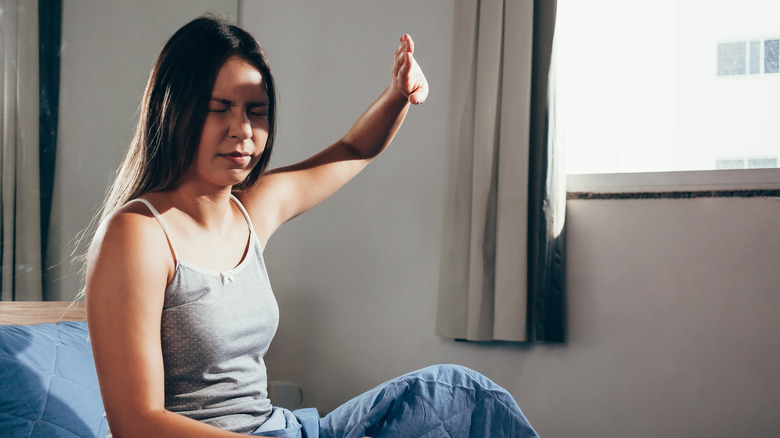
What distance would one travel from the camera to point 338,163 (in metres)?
1.27

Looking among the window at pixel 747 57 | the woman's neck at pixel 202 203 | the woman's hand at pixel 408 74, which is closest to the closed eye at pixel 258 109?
the woman's neck at pixel 202 203

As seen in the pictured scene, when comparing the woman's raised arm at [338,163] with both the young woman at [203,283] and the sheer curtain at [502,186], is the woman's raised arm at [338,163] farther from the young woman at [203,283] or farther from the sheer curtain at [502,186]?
the sheer curtain at [502,186]

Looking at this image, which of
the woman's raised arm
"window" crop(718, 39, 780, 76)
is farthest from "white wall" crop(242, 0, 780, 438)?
the woman's raised arm

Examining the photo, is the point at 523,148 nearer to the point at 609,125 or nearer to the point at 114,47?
the point at 609,125

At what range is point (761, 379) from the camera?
70.0 inches

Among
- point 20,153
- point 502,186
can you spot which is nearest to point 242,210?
point 20,153

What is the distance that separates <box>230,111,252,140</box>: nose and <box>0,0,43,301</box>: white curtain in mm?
854

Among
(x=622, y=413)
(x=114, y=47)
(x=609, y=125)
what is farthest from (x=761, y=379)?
(x=114, y=47)

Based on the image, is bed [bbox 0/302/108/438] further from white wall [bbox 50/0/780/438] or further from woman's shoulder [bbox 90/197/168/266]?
woman's shoulder [bbox 90/197/168/266]

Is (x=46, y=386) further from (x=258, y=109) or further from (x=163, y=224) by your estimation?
(x=258, y=109)

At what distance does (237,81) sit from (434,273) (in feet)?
4.66

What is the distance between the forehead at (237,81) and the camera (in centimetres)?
91

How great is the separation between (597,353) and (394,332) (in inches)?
28.7

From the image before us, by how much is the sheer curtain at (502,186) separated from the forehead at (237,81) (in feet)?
3.97
